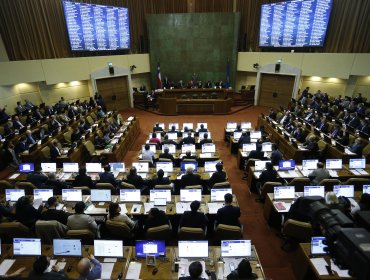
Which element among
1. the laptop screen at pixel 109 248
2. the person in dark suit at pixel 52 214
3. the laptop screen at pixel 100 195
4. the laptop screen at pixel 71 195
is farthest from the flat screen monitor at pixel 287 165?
the person in dark suit at pixel 52 214

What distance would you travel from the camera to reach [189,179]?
6805 mm

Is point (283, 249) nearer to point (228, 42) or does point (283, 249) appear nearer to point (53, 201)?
point (53, 201)

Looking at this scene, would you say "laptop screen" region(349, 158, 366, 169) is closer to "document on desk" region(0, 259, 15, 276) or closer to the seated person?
the seated person

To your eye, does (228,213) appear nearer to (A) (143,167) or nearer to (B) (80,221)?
(B) (80,221)

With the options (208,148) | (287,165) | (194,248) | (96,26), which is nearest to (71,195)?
(194,248)

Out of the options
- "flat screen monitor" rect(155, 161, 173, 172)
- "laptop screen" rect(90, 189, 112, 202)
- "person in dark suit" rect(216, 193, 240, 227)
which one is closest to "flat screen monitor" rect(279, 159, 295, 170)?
"person in dark suit" rect(216, 193, 240, 227)

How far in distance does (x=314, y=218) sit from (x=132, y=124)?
11.6 meters

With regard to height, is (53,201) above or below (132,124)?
above

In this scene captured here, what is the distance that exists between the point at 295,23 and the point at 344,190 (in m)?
13.1

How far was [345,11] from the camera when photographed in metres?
14.6

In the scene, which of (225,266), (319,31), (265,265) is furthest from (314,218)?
(319,31)

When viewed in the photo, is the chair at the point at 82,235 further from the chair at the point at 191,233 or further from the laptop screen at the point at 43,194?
the laptop screen at the point at 43,194

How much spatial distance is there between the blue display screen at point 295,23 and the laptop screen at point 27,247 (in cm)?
1691

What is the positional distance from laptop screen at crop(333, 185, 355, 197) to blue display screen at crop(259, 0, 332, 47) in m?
12.2
